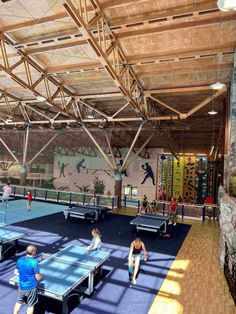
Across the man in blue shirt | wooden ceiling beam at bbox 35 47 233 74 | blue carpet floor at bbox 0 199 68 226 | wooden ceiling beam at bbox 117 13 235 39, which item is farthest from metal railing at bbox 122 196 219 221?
A: the man in blue shirt

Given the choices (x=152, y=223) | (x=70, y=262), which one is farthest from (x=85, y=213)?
(x=70, y=262)

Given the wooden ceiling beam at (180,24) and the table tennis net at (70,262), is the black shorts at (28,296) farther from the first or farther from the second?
the wooden ceiling beam at (180,24)

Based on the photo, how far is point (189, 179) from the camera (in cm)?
2416

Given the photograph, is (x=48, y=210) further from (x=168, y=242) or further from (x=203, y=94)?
(x=203, y=94)

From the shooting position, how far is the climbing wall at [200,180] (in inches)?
925

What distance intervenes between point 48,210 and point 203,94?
1147cm

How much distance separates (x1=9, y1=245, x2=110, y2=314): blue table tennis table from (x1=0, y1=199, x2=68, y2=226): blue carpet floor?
21.1 ft

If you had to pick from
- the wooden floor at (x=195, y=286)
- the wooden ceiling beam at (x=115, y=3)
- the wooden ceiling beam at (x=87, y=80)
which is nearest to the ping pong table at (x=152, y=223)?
the wooden floor at (x=195, y=286)

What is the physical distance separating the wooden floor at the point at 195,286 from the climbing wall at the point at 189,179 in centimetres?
1493

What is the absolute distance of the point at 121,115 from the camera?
1770 centimetres

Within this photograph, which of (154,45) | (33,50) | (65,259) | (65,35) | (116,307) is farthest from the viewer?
(33,50)

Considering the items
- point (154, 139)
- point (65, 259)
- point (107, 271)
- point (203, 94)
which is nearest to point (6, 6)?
point (65, 259)

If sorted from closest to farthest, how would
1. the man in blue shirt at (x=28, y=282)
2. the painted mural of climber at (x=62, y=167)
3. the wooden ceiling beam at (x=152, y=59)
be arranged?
the man in blue shirt at (x=28, y=282) → the wooden ceiling beam at (x=152, y=59) → the painted mural of climber at (x=62, y=167)

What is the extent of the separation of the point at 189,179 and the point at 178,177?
1.12m
